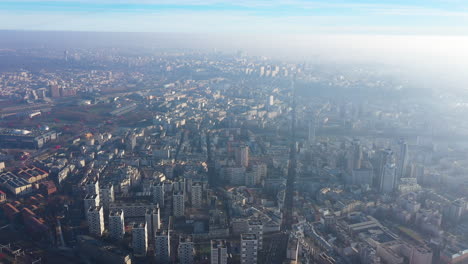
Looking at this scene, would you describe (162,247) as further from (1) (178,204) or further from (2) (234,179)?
(2) (234,179)

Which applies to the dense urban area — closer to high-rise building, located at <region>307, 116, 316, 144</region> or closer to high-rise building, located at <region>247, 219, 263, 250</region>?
high-rise building, located at <region>247, 219, 263, 250</region>

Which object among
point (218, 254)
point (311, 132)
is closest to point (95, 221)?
point (218, 254)

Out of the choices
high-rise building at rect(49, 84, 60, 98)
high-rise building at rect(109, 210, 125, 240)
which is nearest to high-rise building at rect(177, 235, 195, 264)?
high-rise building at rect(109, 210, 125, 240)

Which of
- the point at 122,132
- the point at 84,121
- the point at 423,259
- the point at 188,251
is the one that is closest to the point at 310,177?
the point at 423,259

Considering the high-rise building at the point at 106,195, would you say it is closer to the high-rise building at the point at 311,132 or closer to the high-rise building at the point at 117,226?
the high-rise building at the point at 117,226

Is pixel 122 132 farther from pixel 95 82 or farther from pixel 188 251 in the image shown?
pixel 95 82
